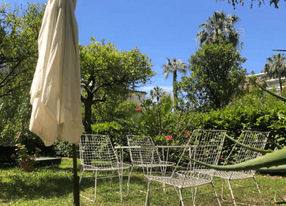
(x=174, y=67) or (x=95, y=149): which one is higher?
(x=174, y=67)

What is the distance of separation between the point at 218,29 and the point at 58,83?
71.5ft

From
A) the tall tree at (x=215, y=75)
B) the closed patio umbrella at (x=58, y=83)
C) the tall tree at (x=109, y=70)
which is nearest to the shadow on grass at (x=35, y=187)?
the tall tree at (x=109, y=70)

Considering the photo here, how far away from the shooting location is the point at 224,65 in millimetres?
15867

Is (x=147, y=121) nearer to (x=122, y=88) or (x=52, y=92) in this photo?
(x=122, y=88)

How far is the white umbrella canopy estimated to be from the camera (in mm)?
2631

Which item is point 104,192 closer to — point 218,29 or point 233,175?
point 233,175

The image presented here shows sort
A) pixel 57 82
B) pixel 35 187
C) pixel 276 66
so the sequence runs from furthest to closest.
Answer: pixel 276 66 → pixel 35 187 → pixel 57 82

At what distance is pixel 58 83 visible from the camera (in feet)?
8.82

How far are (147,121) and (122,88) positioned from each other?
1851mm

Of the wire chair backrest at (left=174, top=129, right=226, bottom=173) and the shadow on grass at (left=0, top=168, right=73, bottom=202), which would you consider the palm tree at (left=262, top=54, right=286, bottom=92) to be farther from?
the shadow on grass at (left=0, top=168, right=73, bottom=202)

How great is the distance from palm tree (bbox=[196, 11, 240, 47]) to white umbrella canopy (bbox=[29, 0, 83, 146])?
2027cm

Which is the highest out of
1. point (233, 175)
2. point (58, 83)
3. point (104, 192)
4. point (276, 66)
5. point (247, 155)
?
point (276, 66)

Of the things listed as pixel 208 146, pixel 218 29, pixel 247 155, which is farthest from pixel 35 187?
pixel 218 29

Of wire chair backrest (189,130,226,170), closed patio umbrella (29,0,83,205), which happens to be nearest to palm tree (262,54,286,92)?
wire chair backrest (189,130,226,170)
